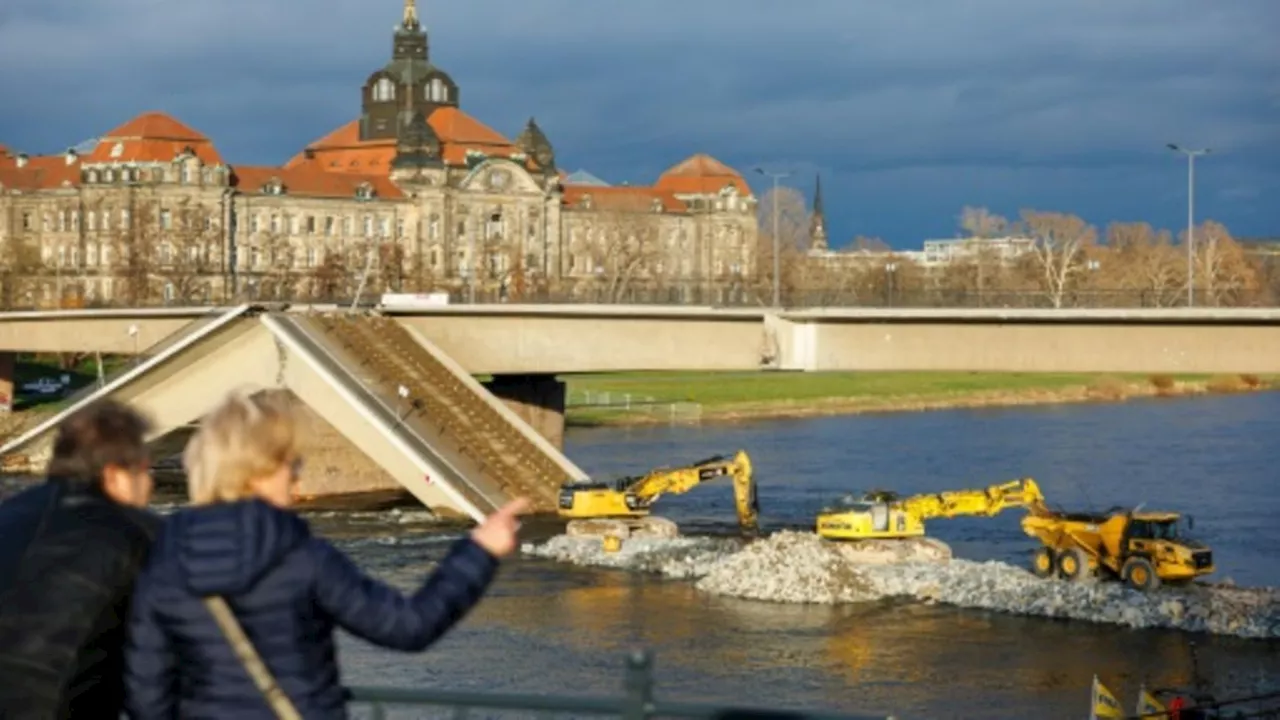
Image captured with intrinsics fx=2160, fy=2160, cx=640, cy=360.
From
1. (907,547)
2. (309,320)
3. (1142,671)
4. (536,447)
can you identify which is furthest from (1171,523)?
(309,320)

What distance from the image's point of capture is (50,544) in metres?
6.50

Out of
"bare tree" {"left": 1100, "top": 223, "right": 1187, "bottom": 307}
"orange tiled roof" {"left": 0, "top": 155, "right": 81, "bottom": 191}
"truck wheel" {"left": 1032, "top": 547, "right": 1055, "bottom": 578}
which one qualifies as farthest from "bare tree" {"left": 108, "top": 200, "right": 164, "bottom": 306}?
"truck wheel" {"left": 1032, "top": 547, "right": 1055, "bottom": 578}

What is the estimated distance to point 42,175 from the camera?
440 feet

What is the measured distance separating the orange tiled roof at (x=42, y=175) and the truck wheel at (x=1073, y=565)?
103 meters

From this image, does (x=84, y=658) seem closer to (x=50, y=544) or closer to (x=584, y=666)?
(x=50, y=544)

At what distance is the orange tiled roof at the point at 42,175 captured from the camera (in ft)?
434

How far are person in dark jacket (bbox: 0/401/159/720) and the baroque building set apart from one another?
101 m

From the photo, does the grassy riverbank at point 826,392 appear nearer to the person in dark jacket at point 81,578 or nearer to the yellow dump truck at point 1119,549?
the yellow dump truck at point 1119,549

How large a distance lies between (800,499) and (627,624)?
17499 millimetres

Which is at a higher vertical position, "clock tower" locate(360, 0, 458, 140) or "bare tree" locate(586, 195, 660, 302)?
"clock tower" locate(360, 0, 458, 140)

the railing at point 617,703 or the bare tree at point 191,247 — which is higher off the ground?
the bare tree at point 191,247

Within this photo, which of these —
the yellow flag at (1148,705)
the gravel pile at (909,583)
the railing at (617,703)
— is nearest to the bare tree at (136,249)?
the gravel pile at (909,583)

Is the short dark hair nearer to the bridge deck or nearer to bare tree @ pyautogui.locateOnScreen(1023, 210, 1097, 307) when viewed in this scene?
the bridge deck

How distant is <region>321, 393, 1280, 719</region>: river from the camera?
91.1 feet
